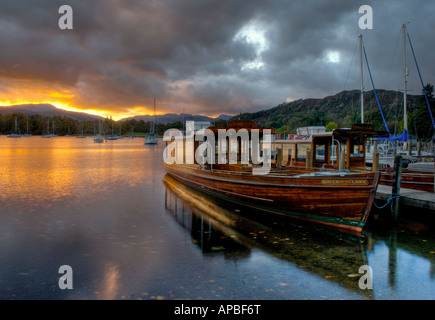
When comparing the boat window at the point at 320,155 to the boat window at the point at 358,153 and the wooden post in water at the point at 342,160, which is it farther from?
the wooden post in water at the point at 342,160

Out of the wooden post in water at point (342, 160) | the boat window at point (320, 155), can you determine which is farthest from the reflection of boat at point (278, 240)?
the boat window at point (320, 155)

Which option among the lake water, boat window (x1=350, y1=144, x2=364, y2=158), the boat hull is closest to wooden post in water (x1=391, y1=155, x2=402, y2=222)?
the lake water

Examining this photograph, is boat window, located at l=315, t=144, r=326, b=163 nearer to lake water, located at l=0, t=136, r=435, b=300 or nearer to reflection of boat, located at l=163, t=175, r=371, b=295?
lake water, located at l=0, t=136, r=435, b=300

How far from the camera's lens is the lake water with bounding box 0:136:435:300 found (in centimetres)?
753

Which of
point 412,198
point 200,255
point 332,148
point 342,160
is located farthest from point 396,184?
point 200,255

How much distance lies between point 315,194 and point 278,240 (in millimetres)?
2608

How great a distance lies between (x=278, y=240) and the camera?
11273mm

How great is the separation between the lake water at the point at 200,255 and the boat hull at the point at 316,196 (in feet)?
1.89

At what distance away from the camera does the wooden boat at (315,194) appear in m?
11.7

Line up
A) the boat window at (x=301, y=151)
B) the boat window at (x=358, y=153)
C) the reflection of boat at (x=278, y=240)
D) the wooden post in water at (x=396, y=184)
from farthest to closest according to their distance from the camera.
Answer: the boat window at (x=301, y=151) < the boat window at (x=358, y=153) < the wooden post in water at (x=396, y=184) < the reflection of boat at (x=278, y=240)
